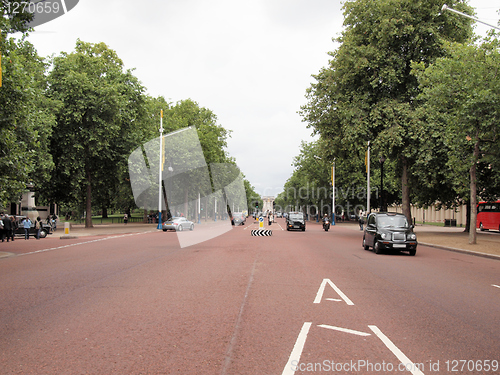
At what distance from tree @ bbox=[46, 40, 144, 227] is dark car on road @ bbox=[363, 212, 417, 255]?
26.7 m

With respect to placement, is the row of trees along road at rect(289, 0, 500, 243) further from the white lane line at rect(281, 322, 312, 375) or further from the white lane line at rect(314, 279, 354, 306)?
the white lane line at rect(281, 322, 312, 375)

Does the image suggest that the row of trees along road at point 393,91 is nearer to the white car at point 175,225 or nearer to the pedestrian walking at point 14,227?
the white car at point 175,225

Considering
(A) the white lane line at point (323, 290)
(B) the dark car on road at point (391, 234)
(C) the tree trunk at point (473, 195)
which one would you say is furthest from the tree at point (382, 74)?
(A) the white lane line at point (323, 290)

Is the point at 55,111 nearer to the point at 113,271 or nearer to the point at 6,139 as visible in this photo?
the point at 6,139

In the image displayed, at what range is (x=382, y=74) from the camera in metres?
27.3

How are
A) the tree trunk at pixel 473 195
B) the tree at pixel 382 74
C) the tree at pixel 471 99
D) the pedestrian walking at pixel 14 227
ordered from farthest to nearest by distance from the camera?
the tree at pixel 382 74 → the pedestrian walking at pixel 14 227 → the tree trunk at pixel 473 195 → the tree at pixel 471 99

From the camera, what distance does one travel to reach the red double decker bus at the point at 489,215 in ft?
135

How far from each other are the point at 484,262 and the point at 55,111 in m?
32.8

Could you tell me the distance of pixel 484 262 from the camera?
625 inches

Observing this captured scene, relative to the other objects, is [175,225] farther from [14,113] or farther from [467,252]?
[467,252]

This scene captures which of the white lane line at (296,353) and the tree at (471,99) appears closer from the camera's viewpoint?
the white lane line at (296,353)

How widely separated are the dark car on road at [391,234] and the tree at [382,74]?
9024mm

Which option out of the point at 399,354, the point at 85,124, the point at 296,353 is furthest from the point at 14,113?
the point at 85,124

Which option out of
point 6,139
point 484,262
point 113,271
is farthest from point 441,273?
point 6,139
